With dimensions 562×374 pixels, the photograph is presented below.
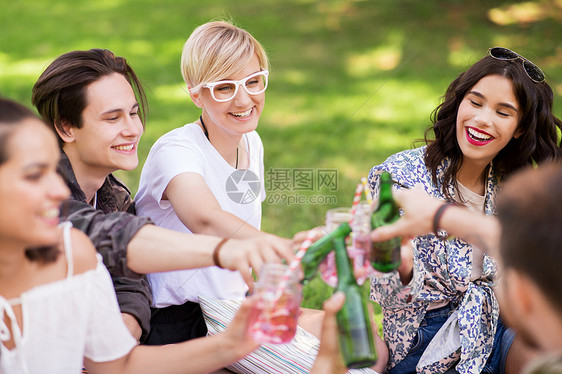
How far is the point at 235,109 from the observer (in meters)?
3.42

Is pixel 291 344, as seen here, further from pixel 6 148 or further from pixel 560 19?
pixel 560 19

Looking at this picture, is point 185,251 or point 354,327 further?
point 185,251

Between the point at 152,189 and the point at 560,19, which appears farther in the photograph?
the point at 560,19

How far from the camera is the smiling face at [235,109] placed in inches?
134

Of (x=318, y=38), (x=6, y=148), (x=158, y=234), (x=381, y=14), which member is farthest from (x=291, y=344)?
(x=381, y=14)

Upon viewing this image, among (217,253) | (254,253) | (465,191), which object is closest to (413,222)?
(254,253)

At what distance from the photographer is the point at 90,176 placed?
3199 mm

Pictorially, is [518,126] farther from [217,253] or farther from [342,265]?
[217,253]

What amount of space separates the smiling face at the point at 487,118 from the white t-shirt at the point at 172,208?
3.97ft

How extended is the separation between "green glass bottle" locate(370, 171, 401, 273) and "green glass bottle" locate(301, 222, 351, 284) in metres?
0.19

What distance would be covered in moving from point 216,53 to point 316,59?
23.8 feet

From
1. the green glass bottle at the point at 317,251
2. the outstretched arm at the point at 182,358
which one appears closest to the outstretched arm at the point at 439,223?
the green glass bottle at the point at 317,251

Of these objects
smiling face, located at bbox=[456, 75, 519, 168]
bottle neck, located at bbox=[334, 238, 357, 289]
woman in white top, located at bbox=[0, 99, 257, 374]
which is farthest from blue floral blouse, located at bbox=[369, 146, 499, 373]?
woman in white top, located at bbox=[0, 99, 257, 374]

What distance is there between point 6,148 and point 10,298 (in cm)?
53
